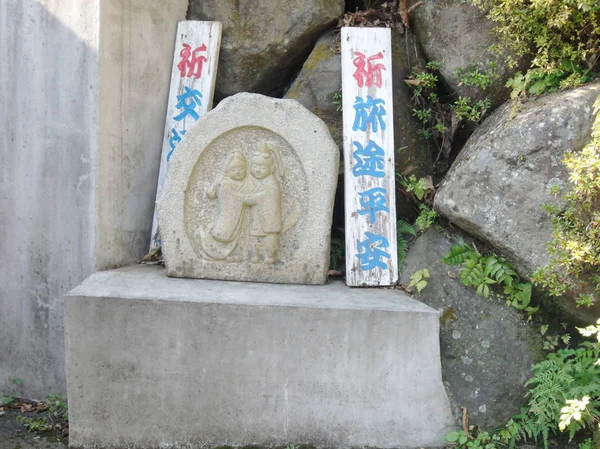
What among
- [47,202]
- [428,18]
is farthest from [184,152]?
[428,18]

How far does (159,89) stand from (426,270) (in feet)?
8.30

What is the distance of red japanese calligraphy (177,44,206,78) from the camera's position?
4.87 meters

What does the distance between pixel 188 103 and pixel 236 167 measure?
98 centimetres

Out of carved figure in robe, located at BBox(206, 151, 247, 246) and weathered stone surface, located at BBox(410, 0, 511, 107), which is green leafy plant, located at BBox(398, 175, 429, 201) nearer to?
weathered stone surface, located at BBox(410, 0, 511, 107)

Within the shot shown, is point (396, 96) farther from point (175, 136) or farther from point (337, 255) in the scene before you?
point (175, 136)

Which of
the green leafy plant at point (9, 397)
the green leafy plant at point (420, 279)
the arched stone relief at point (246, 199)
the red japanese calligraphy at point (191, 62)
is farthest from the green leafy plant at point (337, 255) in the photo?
the green leafy plant at point (9, 397)

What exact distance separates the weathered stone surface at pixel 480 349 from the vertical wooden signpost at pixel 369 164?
41cm

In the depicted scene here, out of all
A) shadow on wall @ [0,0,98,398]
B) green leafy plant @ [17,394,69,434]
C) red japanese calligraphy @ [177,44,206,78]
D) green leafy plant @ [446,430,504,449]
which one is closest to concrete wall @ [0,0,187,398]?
shadow on wall @ [0,0,98,398]

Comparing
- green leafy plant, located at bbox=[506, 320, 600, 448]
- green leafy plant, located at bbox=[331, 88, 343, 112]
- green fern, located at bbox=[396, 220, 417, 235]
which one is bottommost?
green leafy plant, located at bbox=[506, 320, 600, 448]

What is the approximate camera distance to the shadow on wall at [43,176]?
166 inches

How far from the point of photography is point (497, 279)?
12.9 ft

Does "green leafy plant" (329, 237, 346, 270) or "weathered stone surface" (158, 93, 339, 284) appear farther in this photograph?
"green leafy plant" (329, 237, 346, 270)

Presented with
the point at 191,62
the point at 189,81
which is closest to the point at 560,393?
the point at 189,81

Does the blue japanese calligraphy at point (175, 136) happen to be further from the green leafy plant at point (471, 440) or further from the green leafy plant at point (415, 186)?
the green leafy plant at point (471, 440)
